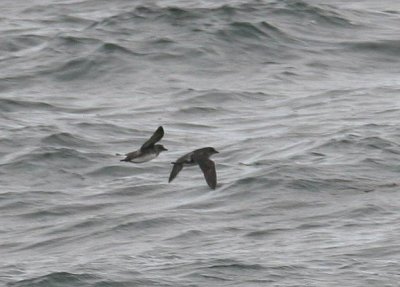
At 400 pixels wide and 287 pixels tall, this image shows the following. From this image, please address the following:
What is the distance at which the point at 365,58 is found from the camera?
1142 inches

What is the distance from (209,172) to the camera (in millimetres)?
17719

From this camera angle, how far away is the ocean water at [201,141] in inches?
740

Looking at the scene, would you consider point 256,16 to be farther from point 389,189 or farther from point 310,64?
point 389,189

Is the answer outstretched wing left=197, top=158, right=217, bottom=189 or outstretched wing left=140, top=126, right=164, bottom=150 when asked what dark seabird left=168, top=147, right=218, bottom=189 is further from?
outstretched wing left=140, top=126, right=164, bottom=150

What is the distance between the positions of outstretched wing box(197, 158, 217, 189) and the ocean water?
3.75 feet

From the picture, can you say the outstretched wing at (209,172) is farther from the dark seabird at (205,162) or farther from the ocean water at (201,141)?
the ocean water at (201,141)

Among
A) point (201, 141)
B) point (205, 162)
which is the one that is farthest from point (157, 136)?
point (201, 141)

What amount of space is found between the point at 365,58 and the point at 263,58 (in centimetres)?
182

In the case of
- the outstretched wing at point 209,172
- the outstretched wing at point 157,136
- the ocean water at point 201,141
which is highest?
the outstretched wing at point 157,136

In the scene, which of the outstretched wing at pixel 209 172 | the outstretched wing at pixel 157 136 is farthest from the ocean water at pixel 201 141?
the outstretched wing at pixel 157 136

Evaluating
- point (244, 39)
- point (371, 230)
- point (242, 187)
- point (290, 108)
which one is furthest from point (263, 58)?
point (371, 230)

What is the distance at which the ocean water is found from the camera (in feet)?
61.7

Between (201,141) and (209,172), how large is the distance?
640 cm

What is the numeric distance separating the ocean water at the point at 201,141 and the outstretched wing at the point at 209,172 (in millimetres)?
1143
